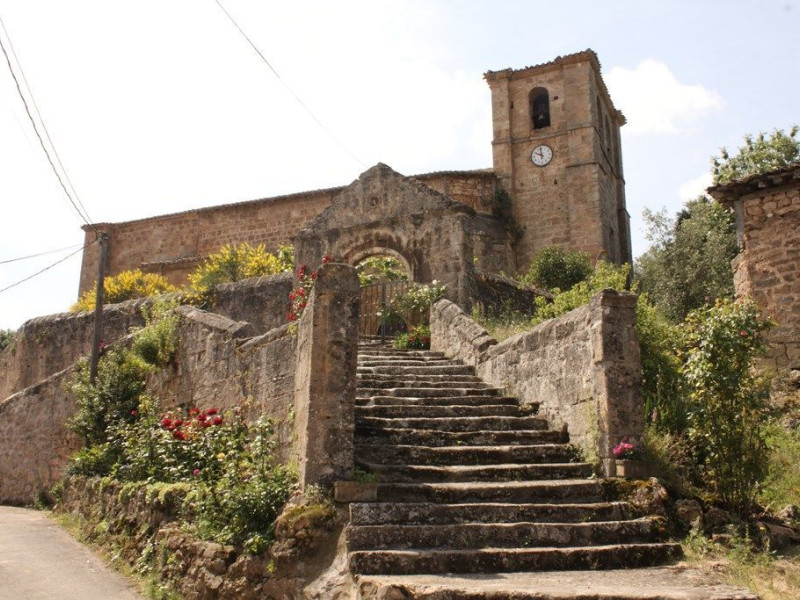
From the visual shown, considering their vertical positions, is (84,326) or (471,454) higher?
(84,326)

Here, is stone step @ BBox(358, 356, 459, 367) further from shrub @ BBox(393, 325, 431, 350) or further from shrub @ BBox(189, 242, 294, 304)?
shrub @ BBox(189, 242, 294, 304)

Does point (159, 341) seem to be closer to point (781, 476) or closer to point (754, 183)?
point (781, 476)

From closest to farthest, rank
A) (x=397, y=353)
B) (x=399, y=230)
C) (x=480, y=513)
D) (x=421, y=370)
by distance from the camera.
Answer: (x=480, y=513)
(x=421, y=370)
(x=397, y=353)
(x=399, y=230)

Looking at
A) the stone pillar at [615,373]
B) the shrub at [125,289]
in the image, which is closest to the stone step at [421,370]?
the stone pillar at [615,373]

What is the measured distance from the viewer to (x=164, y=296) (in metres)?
18.4

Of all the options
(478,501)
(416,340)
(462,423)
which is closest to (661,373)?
(462,423)

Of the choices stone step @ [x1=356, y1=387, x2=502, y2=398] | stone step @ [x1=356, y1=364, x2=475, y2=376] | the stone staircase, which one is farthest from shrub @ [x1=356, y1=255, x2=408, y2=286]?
the stone staircase

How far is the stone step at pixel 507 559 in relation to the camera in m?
6.00

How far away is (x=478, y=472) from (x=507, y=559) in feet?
4.57

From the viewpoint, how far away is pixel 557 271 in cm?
2370

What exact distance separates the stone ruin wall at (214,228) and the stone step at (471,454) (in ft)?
60.5

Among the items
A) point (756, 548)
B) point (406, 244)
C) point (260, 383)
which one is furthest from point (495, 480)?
point (406, 244)

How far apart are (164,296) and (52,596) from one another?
1131 cm

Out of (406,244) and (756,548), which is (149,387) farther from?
(756,548)
